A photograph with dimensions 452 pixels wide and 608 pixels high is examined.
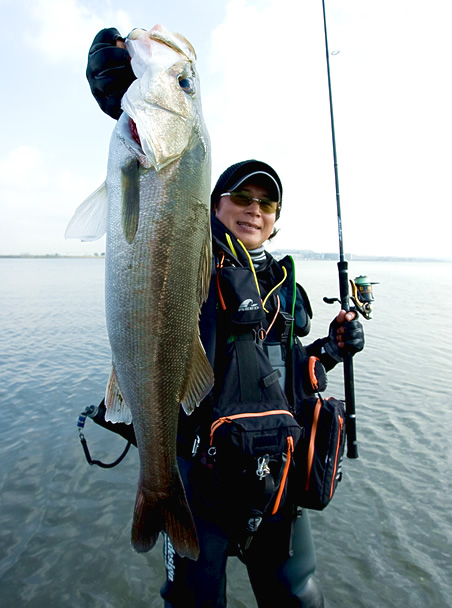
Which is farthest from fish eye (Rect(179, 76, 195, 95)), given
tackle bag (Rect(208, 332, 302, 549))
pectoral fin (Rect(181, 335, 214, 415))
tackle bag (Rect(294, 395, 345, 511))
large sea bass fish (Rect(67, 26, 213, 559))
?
tackle bag (Rect(294, 395, 345, 511))

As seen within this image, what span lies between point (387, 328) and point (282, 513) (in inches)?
561

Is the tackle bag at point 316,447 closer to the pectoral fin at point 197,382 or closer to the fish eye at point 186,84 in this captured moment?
the pectoral fin at point 197,382

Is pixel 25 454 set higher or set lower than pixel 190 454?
lower

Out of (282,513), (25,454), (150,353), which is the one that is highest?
(150,353)

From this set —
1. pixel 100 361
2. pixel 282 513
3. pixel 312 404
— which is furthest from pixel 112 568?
pixel 100 361

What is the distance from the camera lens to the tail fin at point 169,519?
1934 mm

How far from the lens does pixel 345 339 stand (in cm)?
318

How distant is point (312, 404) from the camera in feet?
8.65

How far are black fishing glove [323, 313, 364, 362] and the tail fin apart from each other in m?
1.85

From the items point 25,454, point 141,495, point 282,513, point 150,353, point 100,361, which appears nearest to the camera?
point 150,353

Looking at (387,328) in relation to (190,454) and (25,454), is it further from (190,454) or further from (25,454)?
(190,454)

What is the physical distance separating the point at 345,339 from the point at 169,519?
199cm

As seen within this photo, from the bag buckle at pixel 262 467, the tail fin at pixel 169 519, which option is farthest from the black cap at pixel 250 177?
the tail fin at pixel 169 519

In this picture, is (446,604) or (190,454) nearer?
(190,454)
